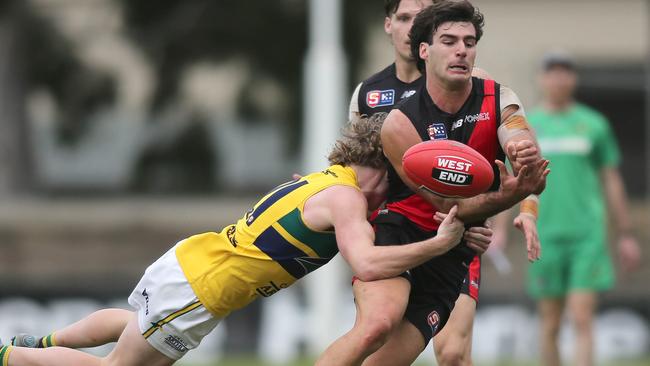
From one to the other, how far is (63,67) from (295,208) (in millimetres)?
16514

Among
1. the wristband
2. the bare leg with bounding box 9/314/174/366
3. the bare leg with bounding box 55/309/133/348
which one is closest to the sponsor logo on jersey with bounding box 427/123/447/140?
the wristband

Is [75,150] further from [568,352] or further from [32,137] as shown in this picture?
[568,352]

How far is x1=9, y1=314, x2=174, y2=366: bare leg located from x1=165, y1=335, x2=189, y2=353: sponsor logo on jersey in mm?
86

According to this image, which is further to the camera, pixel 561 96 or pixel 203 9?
pixel 203 9

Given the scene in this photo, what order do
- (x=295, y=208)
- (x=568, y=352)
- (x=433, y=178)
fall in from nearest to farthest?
(x=433, y=178), (x=295, y=208), (x=568, y=352)

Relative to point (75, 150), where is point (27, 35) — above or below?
above

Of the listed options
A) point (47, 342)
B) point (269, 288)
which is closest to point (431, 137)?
point (269, 288)

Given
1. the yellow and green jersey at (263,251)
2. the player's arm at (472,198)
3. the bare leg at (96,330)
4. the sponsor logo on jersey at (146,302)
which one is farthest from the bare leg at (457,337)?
the bare leg at (96,330)

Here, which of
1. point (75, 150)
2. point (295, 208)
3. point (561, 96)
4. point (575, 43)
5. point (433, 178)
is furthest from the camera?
point (75, 150)

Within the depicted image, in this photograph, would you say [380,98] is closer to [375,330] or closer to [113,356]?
[375,330]

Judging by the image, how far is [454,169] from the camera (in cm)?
628

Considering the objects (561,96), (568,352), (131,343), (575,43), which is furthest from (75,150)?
(131,343)

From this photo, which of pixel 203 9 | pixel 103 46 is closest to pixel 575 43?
pixel 203 9

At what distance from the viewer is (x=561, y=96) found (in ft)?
35.0
